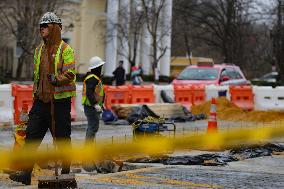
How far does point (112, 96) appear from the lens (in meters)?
20.6

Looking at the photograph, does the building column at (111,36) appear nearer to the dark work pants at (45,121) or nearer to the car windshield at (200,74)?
the car windshield at (200,74)

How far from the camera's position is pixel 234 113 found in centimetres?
2134

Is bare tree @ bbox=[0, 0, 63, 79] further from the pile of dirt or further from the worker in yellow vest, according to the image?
the worker in yellow vest

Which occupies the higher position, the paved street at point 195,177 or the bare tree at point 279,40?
the bare tree at point 279,40

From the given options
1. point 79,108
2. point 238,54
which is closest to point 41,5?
point 238,54

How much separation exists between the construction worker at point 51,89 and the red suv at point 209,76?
16.8 metres

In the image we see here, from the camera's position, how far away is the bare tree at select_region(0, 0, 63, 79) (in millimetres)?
41438

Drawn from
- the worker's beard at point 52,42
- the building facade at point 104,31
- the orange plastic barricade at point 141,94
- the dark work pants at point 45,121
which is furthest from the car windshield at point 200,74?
the building facade at point 104,31

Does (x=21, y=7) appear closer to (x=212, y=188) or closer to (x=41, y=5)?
(x=41, y=5)

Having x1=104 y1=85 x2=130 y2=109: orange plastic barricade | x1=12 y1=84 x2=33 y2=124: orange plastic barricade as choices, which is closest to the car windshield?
x1=104 y1=85 x2=130 y2=109: orange plastic barricade

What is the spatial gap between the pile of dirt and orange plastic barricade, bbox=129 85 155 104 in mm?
1342

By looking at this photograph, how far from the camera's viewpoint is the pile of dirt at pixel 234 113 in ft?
67.3

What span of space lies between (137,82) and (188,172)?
2588 centimetres

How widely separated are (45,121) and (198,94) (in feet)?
50.2
